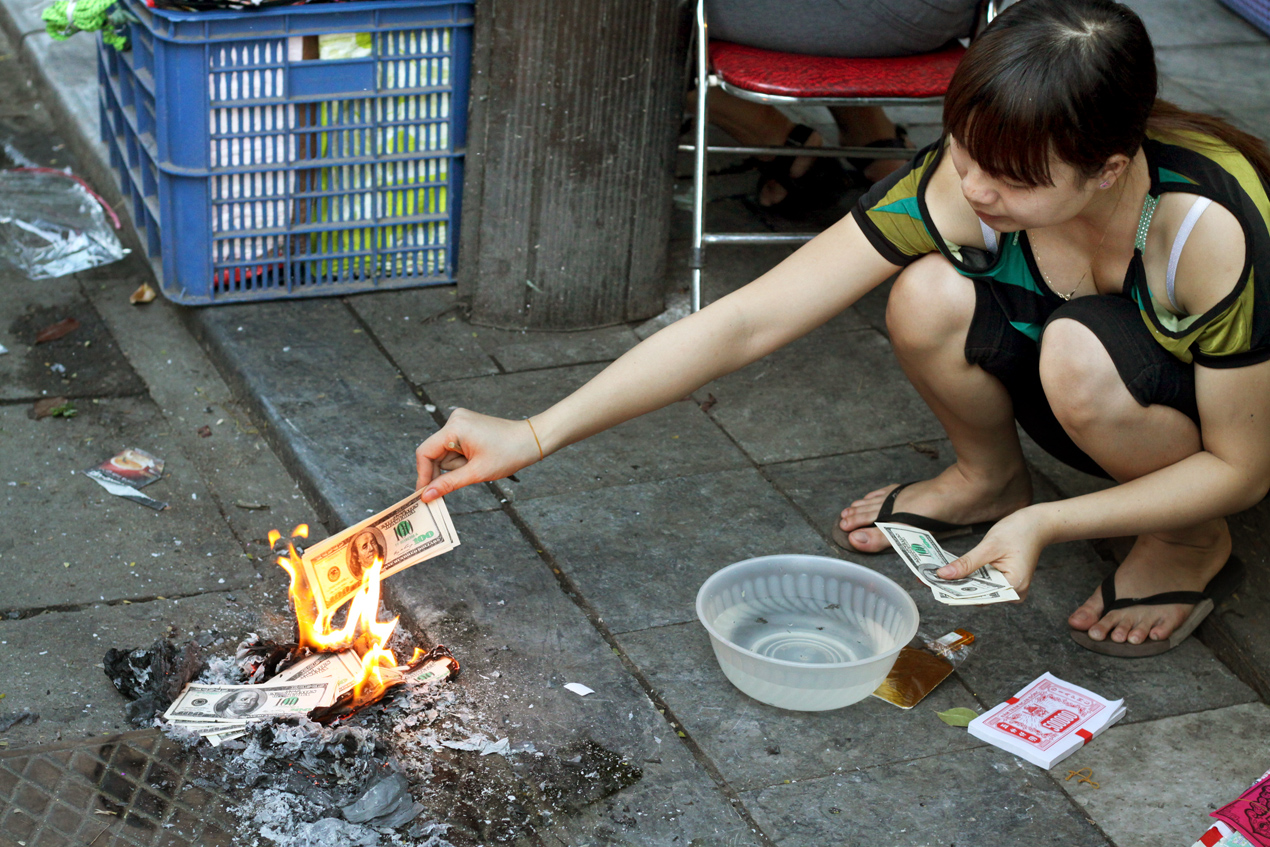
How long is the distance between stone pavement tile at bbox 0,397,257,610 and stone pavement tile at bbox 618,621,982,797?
38.2 inches

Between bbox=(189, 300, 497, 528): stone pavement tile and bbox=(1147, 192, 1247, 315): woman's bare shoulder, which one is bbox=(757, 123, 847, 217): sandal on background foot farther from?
bbox=(1147, 192, 1247, 315): woman's bare shoulder

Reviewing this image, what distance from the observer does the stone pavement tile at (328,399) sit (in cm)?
285

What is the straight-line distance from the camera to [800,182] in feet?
13.5

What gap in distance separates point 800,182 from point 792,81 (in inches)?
36.9

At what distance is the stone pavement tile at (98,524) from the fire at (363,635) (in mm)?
325

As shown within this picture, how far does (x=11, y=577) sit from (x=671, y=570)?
1.36 meters

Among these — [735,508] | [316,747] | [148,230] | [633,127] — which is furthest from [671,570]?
[148,230]

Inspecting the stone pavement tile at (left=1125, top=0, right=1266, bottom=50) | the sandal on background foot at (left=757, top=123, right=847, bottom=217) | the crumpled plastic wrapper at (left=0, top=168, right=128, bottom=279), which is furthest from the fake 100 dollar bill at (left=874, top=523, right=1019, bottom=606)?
the stone pavement tile at (left=1125, top=0, right=1266, bottom=50)

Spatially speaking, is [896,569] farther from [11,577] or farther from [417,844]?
[11,577]

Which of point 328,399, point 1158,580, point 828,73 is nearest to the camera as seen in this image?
point 1158,580

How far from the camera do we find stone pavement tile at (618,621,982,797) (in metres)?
2.18

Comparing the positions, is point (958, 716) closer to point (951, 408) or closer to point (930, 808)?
point (930, 808)

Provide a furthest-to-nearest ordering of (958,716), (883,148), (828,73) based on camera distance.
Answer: (883,148) < (828,73) < (958,716)

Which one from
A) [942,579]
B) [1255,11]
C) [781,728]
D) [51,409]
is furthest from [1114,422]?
[1255,11]
